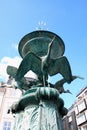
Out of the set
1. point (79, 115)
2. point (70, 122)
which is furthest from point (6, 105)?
point (70, 122)

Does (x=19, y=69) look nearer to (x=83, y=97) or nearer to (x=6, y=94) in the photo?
(x=6, y=94)

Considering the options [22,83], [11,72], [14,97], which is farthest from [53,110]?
[14,97]

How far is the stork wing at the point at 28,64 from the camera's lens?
369 cm

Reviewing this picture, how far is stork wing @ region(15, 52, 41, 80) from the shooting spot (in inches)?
145

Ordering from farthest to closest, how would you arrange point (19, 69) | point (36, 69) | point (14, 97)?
point (14, 97) → point (36, 69) → point (19, 69)

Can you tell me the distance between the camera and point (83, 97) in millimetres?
30078

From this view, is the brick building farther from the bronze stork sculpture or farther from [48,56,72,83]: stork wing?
[48,56,72,83]: stork wing

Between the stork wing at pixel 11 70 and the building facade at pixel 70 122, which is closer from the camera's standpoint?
the stork wing at pixel 11 70

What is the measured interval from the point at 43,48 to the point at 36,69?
25.2 inches

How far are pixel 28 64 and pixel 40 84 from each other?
0.47 m

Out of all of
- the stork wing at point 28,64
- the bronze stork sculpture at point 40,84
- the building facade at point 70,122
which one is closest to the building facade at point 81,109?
the building facade at point 70,122

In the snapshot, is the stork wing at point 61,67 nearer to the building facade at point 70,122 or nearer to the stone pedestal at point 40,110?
the stone pedestal at point 40,110

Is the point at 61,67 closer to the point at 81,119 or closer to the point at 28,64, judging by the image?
the point at 28,64

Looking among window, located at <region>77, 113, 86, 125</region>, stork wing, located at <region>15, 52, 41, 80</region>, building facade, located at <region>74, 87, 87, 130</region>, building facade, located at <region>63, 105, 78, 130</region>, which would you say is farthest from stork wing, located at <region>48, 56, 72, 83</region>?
building facade, located at <region>63, 105, 78, 130</region>
